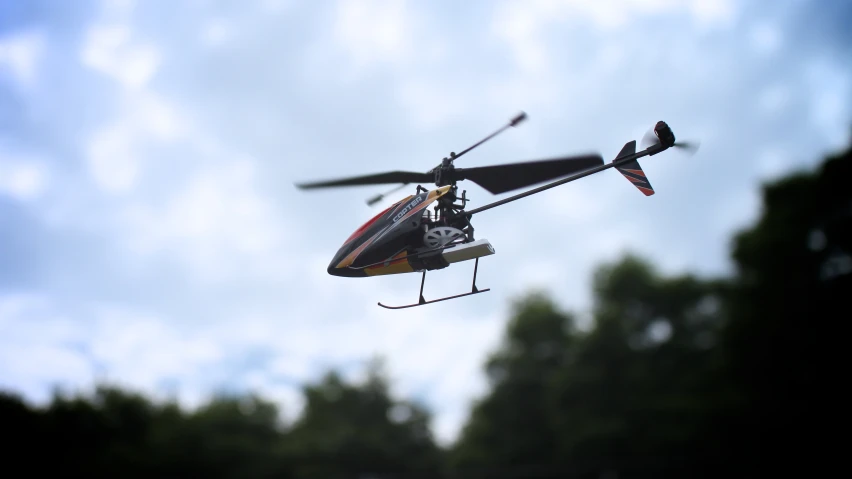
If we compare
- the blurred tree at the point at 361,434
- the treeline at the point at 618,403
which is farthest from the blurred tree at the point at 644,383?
the blurred tree at the point at 361,434

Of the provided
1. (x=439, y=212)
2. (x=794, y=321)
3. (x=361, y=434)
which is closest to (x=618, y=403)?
(x=794, y=321)

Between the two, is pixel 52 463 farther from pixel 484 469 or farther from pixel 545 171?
pixel 545 171

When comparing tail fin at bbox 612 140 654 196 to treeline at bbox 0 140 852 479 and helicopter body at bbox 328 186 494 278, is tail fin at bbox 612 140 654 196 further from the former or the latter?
treeline at bbox 0 140 852 479

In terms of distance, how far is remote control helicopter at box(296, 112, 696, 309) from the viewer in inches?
354

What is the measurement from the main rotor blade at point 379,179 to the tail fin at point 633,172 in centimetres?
323

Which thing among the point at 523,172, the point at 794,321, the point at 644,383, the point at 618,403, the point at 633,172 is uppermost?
the point at 794,321

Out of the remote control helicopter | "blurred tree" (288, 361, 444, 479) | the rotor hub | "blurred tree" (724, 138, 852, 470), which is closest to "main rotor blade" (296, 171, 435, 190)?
the remote control helicopter

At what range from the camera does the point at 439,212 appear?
33.2ft

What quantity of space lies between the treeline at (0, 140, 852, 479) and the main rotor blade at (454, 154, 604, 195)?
27243 millimetres

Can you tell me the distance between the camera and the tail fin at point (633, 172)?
29.5 feet

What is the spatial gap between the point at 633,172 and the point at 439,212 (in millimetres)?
3066

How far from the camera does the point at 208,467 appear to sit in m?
49.5

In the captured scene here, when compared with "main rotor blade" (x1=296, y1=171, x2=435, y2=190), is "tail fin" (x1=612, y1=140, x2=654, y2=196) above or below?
below

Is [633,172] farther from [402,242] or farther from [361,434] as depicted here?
[361,434]
